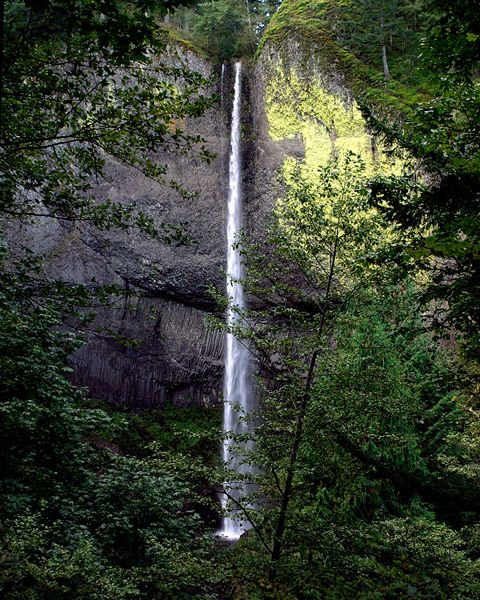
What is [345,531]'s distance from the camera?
16.1ft

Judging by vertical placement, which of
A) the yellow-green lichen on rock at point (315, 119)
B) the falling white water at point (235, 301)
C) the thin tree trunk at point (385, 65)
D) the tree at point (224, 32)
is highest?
the tree at point (224, 32)

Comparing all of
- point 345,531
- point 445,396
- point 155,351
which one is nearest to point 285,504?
point 345,531

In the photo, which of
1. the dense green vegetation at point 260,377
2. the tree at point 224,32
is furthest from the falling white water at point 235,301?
the dense green vegetation at point 260,377

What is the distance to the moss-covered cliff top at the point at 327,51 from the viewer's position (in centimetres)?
1677

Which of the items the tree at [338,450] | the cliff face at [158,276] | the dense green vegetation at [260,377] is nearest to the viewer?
the dense green vegetation at [260,377]

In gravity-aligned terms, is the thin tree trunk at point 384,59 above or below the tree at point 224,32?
below

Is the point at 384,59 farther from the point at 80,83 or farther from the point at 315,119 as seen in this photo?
the point at 80,83

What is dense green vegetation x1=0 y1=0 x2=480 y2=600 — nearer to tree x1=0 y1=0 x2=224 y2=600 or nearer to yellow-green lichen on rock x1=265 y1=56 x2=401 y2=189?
tree x1=0 y1=0 x2=224 y2=600

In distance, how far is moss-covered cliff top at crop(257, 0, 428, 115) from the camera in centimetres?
1677

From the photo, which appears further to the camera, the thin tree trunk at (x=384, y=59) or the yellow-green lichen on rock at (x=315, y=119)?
the thin tree trunk at (x=384, y=59)

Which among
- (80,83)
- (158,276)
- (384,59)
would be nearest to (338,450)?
(80,83)

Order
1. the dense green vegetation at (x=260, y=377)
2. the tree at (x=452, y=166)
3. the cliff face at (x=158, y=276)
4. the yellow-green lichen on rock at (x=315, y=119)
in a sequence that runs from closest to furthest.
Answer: the dense green vegetation at (x=260, y=377)
the tree at (x=452, y=166)
the yellow-green lichen on rock at (x=315, y=119)
the cliff face at (x=158, y=276)

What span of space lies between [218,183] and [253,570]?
1695 cm

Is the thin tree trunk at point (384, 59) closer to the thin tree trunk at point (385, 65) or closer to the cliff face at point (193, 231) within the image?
the thin tree trunk at point (385, 65)
